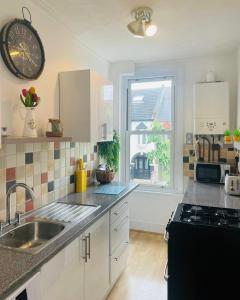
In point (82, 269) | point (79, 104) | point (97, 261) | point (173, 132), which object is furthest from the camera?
point (173, 132)

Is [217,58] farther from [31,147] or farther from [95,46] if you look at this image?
[31,147]

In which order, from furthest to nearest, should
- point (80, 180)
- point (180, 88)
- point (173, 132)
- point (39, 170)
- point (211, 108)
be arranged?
point (173, 132), point (180, 88), point (211, 108), point (80, 180), point (39, 170)

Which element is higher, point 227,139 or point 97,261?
point 227,139

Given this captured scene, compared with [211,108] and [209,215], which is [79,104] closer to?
[209,215]

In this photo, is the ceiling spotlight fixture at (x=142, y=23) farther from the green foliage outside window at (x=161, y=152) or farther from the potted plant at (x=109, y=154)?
the green foliage outside window at (x=161, y=152)

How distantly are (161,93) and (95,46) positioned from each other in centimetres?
116

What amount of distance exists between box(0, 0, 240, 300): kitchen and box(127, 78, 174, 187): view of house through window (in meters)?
0.01

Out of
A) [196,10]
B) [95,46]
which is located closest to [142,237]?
[95,46]

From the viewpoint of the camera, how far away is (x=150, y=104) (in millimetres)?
3627

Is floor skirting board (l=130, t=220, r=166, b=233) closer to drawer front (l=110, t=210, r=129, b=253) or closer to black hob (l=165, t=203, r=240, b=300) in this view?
drawer front (l=110, t=210, r=129, b=253)

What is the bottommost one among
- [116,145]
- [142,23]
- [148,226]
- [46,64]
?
[148,226]

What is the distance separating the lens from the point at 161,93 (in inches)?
140

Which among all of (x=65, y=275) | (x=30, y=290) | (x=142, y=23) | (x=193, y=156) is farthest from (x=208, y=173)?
(x=30, y=290)

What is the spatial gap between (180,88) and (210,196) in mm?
1592
